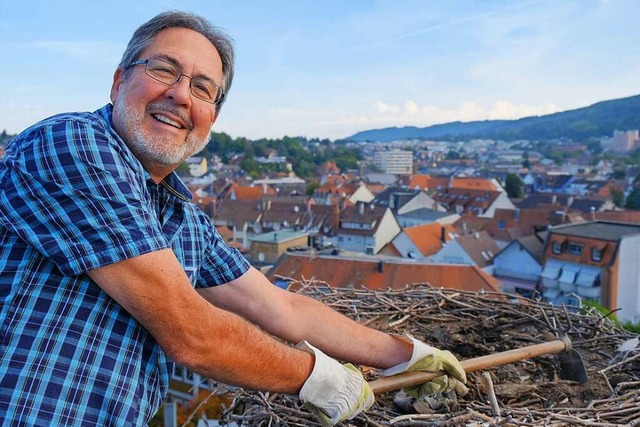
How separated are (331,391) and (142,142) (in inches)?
45.2

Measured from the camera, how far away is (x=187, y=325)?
5.98 feet

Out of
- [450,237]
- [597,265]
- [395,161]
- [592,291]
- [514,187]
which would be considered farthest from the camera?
[395,161]

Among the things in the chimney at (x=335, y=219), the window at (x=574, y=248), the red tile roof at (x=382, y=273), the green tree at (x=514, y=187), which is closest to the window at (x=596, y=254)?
the window at (x=574, y=248)

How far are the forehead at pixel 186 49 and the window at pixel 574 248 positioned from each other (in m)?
27.7

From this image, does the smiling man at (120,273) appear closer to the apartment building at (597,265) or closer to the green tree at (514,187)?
the apartment building at (597,265)

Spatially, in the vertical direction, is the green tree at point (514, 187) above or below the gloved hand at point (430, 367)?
below

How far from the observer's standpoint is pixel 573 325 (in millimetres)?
3955

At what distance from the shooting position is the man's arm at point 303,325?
2.74 metres

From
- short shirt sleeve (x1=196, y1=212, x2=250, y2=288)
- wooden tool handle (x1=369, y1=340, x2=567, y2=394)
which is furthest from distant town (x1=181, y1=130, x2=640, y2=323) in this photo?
short shirt sleeve (x1=196, y1=212, x2=250, y2=288)

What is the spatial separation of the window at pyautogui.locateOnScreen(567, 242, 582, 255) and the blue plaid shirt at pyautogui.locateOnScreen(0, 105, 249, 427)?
91.8ft

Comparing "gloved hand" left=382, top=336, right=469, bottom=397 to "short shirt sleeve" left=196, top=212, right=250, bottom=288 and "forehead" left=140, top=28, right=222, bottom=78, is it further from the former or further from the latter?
"forehead" left=140, top=28, right=222, bottom=78

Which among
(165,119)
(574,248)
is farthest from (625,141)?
(165,119)

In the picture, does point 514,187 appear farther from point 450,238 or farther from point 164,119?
point 164,119

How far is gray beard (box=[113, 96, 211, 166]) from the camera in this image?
2078 mm
